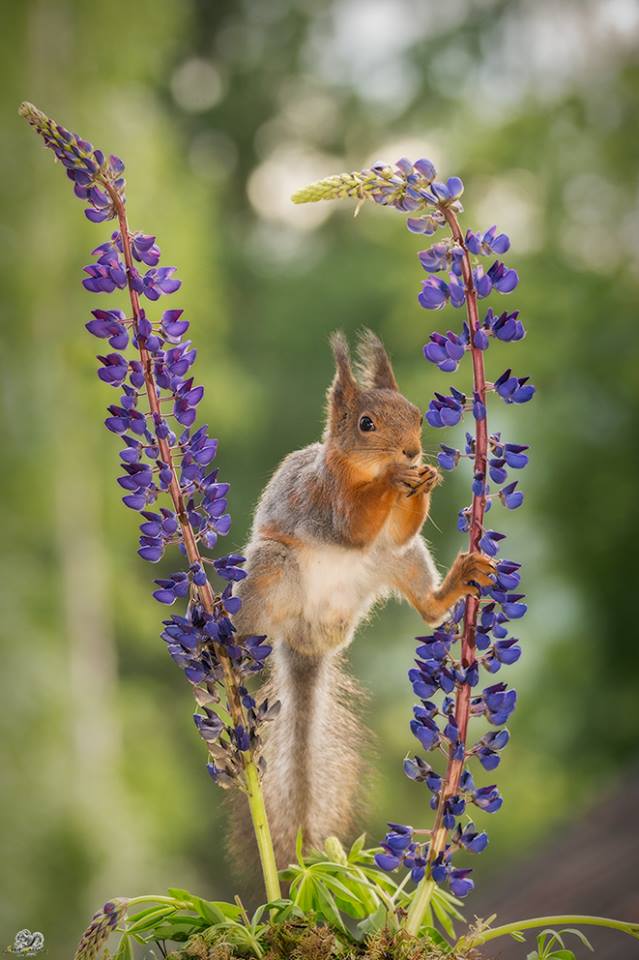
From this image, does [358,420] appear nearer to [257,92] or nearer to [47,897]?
[47,897]

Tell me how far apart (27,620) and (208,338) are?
1718 mm

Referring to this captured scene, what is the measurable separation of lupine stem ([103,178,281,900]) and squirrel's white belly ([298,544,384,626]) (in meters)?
0.15

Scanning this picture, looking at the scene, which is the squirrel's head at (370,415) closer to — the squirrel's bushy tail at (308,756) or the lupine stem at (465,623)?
the lupine stem at (465,623)

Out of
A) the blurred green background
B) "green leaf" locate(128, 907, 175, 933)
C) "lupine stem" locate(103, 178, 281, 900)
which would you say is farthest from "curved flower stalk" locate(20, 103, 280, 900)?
the blurred green background

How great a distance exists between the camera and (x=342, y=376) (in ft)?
3.37

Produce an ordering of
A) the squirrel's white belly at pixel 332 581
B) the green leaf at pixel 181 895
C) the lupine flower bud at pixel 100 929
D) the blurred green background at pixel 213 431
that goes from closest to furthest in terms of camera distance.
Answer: the lupine flower bud at pixel 100 929 < the green leaf at pixel 181 895 < the squirrel's white belly at pixel 332 581 < the blurred green background at pixel 213 431

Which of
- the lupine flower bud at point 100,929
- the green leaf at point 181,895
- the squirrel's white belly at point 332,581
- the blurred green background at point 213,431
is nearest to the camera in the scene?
the lupine flower bud at point 100,929

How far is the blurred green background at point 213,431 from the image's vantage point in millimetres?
4695

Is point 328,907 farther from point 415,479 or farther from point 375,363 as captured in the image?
point 375,363

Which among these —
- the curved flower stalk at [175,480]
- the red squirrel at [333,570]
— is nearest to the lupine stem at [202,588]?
the curved flower stalk at [175,480]

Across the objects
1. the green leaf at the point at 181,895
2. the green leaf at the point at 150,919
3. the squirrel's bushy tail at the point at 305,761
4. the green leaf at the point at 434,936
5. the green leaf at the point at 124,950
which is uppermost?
the squirrel's bushy tail at the point at 305,761

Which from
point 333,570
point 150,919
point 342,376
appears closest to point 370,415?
point 342,376

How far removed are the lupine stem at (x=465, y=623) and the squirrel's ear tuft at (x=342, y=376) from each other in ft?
0.45

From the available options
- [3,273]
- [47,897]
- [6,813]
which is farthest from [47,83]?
[47,897]
